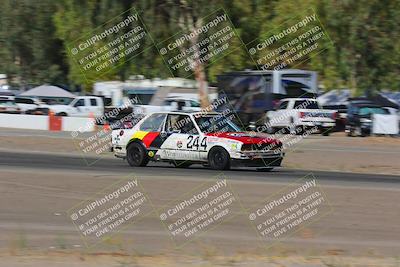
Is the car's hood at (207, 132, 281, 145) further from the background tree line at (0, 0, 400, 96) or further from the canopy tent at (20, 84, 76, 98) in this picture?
the canopy tent at (20, 84, 76, 98)

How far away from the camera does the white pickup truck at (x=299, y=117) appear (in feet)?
124

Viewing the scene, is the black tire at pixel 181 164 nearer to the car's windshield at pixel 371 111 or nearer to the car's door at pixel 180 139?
the car's door at pixel 180 139

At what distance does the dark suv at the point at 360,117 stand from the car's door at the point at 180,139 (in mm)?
18141

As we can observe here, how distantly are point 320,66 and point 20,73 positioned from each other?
93.5 feet

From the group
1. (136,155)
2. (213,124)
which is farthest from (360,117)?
(136,155)

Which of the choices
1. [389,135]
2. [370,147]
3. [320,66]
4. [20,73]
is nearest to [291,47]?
[320,66]

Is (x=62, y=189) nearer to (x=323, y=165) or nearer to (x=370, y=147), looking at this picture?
(x=323, y=165)

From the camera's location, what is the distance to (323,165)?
941 inches
